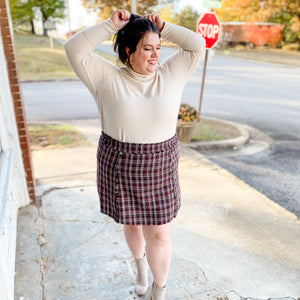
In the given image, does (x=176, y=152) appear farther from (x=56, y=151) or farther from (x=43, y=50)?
(x=43, y=50)

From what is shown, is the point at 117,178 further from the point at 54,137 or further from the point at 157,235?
the point at 54,137

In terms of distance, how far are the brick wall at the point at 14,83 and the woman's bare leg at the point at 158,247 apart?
150cm

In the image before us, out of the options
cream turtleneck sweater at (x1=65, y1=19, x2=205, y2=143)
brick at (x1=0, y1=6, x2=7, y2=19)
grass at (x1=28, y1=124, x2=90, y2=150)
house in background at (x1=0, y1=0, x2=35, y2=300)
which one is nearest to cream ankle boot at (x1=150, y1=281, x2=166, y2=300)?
cream turtleneck sweater at (x1=65, y1=19, x2=205, y2=143)

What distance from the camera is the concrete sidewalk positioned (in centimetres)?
184

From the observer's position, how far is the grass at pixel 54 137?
4.43m

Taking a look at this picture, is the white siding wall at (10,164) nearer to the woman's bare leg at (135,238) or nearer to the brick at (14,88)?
the brick at (14,88)

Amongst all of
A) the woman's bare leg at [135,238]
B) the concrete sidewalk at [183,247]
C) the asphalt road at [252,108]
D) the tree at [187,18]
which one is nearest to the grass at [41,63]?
the asphalt road at [252,108]

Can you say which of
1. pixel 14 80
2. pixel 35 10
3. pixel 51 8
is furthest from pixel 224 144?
pixel 51 8

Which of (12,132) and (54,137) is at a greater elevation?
(12,132)

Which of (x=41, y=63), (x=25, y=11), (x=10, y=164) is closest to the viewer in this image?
(x=10, y=164)

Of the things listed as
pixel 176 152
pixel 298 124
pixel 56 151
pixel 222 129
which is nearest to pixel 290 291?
pixel 176 152

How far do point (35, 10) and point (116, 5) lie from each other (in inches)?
672

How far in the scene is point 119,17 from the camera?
134 cm

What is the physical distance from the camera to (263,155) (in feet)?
14.3
